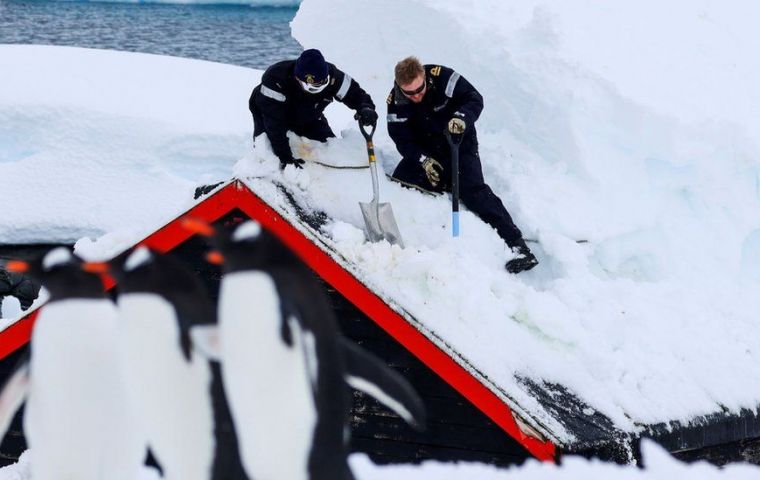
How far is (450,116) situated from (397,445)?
1.90m

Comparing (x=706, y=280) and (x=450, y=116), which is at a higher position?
(x=450, y=116)

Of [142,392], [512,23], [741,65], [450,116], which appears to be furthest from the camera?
[741,65]

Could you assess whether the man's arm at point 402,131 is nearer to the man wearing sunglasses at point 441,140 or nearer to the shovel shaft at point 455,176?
the man wearing sunglasses at point 441,140

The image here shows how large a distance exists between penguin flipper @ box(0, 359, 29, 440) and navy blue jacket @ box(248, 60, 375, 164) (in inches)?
122

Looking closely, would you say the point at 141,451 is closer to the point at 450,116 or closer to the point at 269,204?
the point at 269,204

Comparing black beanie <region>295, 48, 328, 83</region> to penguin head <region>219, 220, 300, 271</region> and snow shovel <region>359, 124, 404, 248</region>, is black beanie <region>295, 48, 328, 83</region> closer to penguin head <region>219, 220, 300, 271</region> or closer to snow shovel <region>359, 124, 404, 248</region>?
snow shovel <region>359, 124, 404, 248</region>

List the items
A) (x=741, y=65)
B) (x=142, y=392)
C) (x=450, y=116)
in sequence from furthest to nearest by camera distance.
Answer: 1. (x=741, y=65)
2. (x=450, y=116)
3. (x=142, y=392)

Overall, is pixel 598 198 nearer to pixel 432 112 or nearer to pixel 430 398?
pixel 432 112

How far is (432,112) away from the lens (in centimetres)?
528

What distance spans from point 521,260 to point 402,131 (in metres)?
0.99

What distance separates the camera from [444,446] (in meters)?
4.35

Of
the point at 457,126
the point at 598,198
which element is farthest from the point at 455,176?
the point at 598,198

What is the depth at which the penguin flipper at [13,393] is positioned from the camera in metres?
1.98

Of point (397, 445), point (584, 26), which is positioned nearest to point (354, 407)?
point (397, 445)
